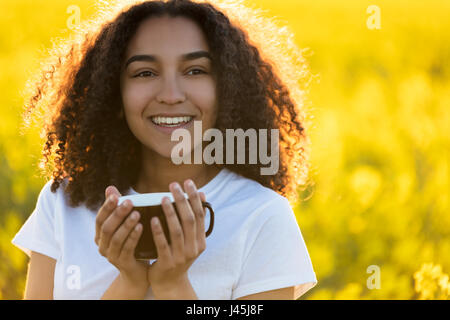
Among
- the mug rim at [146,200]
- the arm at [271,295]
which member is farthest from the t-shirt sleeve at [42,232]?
the arm at [271,295]

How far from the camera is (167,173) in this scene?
202 centimetres

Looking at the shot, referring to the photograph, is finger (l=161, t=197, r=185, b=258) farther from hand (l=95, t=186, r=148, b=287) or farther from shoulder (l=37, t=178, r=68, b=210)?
shoulder (l=37, t=178, r=68, b=210)

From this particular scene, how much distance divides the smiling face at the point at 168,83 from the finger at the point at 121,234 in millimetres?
342

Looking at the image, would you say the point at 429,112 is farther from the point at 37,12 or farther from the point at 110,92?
the point at 37,12

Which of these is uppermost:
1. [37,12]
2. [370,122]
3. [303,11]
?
[303,11]

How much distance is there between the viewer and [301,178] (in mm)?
2338

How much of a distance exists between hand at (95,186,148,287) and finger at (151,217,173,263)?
0.04 metres

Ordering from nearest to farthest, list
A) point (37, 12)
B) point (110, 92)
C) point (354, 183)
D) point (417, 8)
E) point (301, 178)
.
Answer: point (110, 92) → point (301, 178) → point (354, 183) → point (37, 12) → point (417, 8)

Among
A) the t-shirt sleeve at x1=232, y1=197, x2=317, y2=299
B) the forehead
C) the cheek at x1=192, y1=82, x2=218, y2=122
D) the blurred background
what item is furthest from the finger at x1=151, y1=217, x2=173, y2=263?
the blurred background

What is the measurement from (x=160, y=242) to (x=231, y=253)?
278 mm

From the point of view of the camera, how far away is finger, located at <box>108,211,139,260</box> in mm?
1573

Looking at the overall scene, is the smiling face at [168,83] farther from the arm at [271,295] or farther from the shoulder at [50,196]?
the arm at [271,295]
